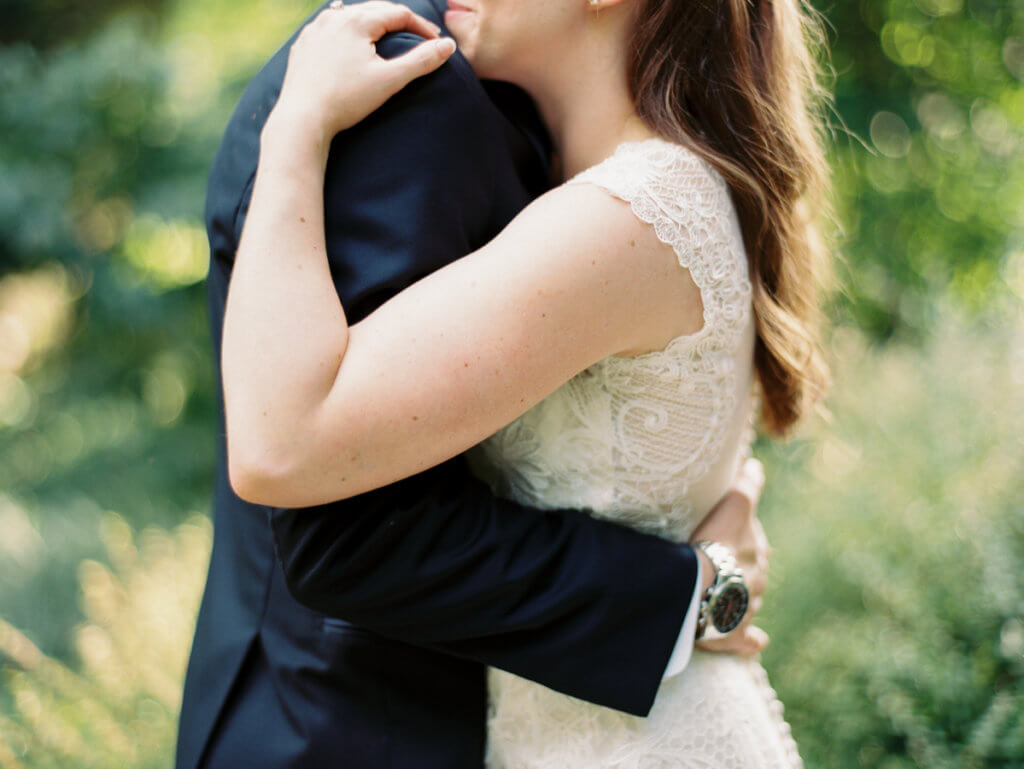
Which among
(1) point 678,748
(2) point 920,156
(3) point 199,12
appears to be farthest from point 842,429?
(3) point 199,12

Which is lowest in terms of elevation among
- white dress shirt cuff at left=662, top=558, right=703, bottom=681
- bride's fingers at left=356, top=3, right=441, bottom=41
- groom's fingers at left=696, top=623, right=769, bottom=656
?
groom's fingers at left=696, top=623, right=769, bottom=656

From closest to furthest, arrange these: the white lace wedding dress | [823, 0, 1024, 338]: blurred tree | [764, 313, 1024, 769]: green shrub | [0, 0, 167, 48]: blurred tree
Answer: the white lace wedding dress < [764, 313, 1024, 769]: green shrub < [823, 0, 1024, 338]: blurred tree < [0, 0, 167, 48]: blurred tree

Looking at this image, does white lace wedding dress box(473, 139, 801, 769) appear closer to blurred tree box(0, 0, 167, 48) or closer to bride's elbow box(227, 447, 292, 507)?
bride's elbow box(227, 447, 292, 507)

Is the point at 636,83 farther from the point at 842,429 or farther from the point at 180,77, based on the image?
the point at 180,77

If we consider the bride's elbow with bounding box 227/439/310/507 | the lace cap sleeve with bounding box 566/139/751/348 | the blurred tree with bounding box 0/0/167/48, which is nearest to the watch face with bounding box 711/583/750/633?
the lace cap sleeve with bounding box 566/139/751/348

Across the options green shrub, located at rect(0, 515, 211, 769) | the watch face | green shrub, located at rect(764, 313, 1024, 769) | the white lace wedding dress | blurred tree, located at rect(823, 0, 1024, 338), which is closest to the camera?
the white lace wedding dress

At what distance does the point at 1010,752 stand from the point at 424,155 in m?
1.89

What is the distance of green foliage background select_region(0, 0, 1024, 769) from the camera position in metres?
2.49

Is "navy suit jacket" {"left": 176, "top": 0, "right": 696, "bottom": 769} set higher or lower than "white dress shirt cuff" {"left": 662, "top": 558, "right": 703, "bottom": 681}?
higher

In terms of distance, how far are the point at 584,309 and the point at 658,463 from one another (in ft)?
1.13

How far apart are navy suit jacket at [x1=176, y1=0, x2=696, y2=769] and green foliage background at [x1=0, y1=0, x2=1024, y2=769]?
52.6 inches

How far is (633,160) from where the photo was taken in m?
1.21

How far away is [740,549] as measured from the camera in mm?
1490

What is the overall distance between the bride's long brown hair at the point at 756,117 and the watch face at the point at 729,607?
1.35 feet
